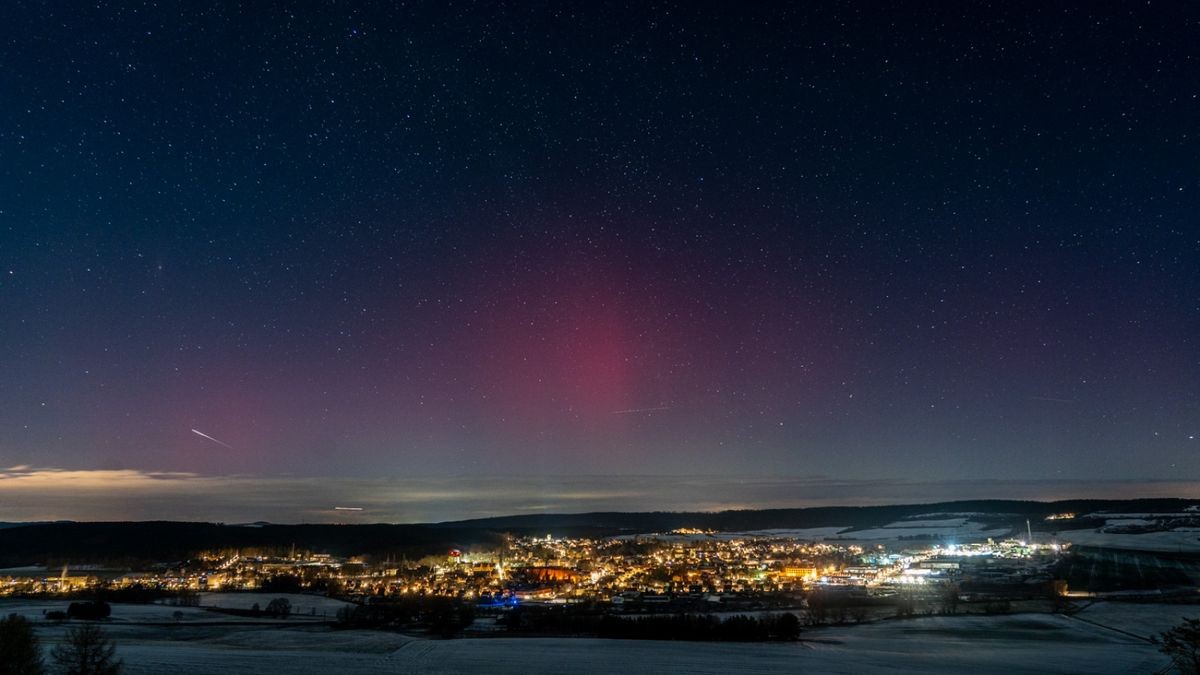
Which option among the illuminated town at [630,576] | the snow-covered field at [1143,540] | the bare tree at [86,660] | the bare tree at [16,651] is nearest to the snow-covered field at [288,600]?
the illuminated town at [630,576]

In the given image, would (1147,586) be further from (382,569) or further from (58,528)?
(58,528)

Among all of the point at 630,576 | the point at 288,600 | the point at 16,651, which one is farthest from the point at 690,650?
the point at 630,576

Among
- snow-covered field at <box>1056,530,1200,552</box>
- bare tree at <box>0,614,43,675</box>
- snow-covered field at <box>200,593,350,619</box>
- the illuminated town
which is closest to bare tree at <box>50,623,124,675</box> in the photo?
bare tree at <box>0,614,43,675</box>

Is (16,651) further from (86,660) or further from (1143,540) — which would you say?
(1143,540)

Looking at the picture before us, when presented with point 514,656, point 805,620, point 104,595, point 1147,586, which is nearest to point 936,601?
point 805,620

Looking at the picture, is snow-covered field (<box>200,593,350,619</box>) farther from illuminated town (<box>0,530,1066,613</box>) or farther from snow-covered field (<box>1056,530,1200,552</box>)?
snow-covered field (<box>1056,530,1200,552</box>)

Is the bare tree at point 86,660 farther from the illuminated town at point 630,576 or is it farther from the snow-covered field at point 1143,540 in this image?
the snow-covered field at point 1143,540

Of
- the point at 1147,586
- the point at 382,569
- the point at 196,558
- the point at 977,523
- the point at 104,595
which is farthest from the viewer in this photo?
the point at 977,523
